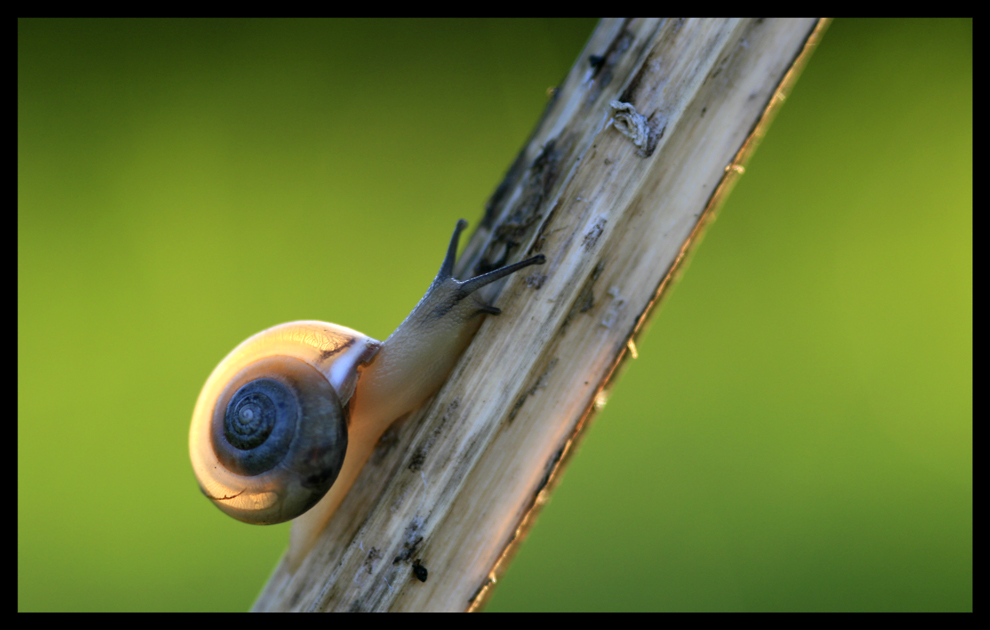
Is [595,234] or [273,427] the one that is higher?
[595,234]

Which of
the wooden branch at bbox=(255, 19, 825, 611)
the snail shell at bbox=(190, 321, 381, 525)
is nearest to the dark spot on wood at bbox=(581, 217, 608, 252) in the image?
the wooden branch at bbox=(255, 19, 825, 611)

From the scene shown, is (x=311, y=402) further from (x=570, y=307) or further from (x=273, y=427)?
(x=570, y=307)

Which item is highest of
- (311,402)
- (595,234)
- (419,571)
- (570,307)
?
(595,234)

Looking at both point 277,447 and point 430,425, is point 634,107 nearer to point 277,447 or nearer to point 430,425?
point 430,425

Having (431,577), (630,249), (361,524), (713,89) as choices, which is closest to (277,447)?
(361,524)

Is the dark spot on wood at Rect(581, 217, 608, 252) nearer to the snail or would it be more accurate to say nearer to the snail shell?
the snail

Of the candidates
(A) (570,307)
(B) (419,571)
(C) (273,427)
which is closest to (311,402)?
(C) (273,427)
